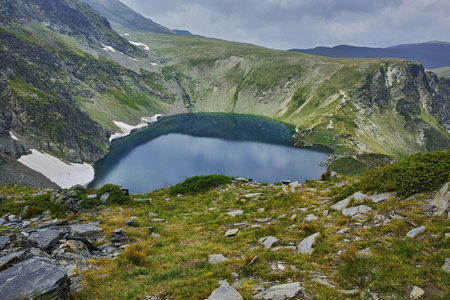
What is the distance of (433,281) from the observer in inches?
198

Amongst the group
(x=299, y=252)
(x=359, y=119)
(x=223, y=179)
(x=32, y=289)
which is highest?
(x=359, y=119)

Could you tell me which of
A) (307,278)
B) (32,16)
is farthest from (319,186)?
(32,16)

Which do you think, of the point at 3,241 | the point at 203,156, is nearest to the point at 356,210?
the point at 3,241

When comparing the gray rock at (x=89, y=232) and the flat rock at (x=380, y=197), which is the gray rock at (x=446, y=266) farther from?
the gray rock at (x=89, y=232)

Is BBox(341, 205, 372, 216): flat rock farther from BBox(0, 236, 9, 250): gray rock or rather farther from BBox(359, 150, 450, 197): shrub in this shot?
BBox(0, 236, 9, 250): gray rock

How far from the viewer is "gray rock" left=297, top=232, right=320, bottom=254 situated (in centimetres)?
793

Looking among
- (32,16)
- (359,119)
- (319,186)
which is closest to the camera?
(319,186)

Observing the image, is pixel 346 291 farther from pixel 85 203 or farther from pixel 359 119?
pixel 359 119

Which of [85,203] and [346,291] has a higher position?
[346,291]

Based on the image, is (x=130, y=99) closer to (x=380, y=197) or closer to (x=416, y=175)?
(x=380, y=197)

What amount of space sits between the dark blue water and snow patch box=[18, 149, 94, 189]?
390 cm

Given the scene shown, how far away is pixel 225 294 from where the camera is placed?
18.8ft

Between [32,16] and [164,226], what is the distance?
791 ft

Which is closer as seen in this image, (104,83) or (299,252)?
(299,252)
